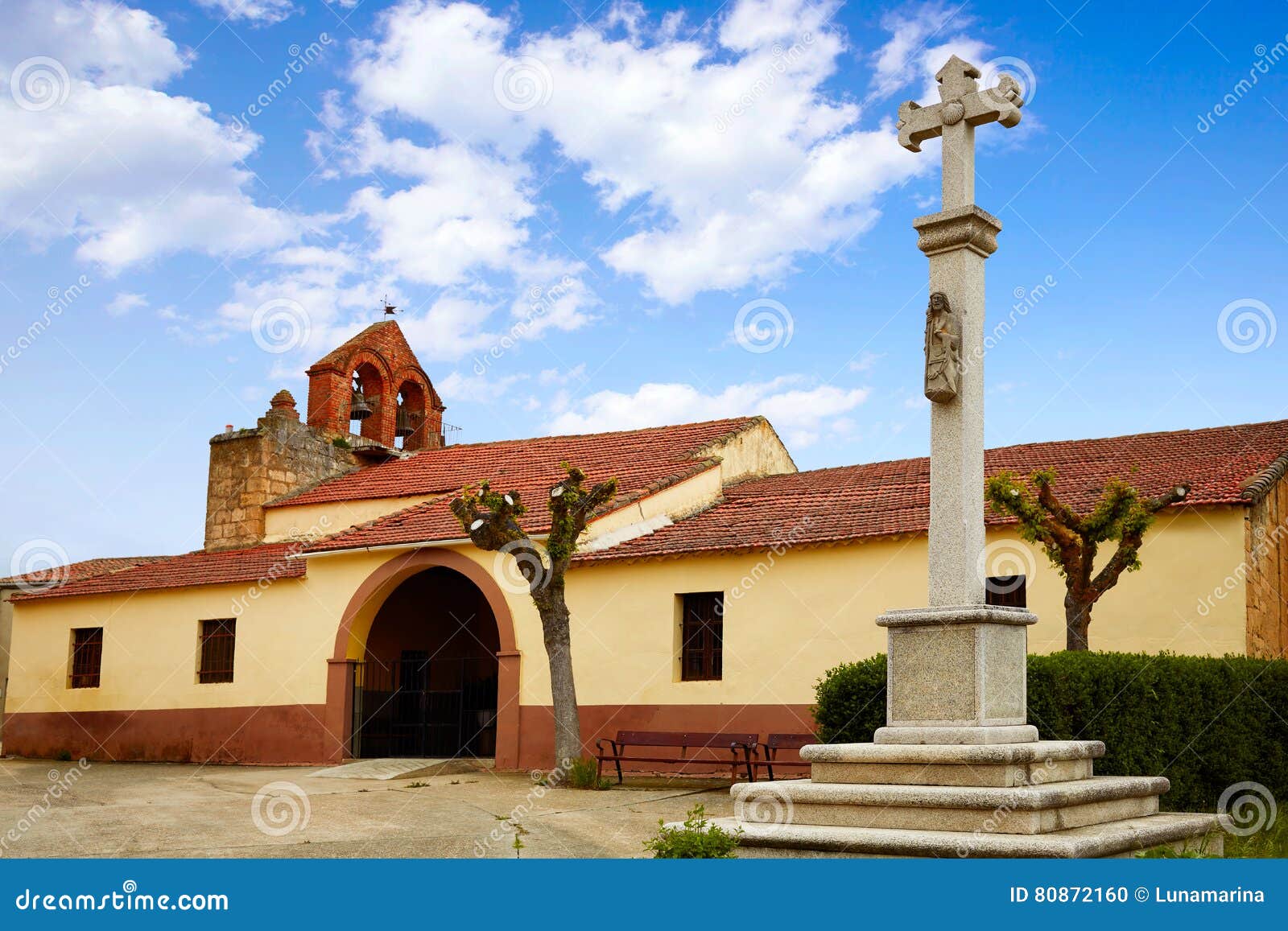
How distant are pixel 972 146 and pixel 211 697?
1591 cm

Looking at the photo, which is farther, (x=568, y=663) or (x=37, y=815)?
(x=568, y=663)

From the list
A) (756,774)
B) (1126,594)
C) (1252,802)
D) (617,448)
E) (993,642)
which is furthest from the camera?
(617,448)

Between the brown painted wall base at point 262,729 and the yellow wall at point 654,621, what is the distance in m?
0.16

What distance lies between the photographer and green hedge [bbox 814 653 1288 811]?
973 cm

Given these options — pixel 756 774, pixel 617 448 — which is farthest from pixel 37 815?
pixel 617 448

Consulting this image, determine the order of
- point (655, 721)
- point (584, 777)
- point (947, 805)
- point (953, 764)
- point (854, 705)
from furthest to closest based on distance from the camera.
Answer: point (655, 721) → point (584, 777) → point (854, 705) → point (953, 764) → point (947, 805)

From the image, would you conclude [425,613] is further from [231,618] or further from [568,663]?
[568,663]

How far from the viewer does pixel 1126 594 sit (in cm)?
1379

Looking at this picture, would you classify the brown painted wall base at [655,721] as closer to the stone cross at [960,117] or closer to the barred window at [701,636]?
the barred window at [701,636]

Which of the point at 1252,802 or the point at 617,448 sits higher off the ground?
the point at 617,448

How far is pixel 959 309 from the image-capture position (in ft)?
26.1

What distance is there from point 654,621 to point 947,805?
10072 mm

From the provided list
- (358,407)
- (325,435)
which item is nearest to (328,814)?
(325,435)

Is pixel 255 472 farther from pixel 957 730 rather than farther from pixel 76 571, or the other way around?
pixel 957 730
